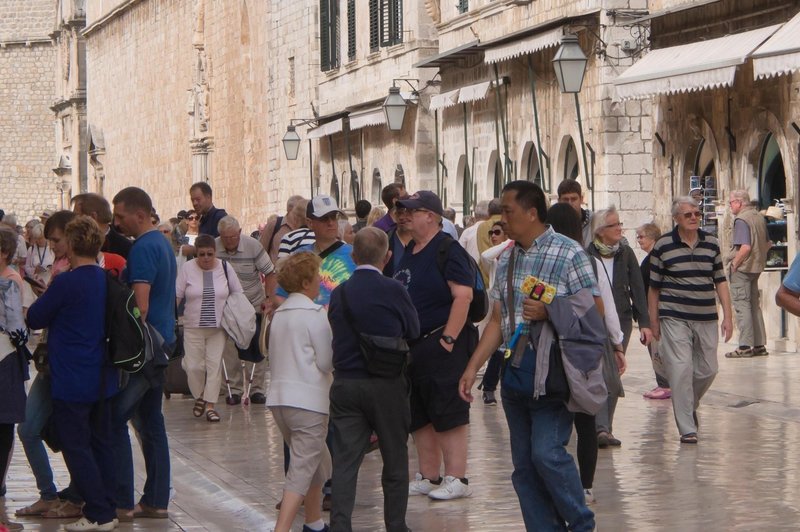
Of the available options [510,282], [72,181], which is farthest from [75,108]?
[510,282]

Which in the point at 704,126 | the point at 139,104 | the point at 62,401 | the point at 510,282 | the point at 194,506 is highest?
the point at 139,104

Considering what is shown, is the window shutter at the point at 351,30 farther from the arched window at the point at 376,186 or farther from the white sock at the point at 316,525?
the white sock at the point at 316,525

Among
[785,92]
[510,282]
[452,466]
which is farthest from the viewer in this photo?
[785,92]

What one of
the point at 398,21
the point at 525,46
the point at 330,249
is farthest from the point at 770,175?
the point at 398,21

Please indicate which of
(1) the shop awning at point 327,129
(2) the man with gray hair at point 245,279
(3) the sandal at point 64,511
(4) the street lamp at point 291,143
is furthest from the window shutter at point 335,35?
(3) the sandal at point 64,511

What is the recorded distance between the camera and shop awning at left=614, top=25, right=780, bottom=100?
17.6 meters

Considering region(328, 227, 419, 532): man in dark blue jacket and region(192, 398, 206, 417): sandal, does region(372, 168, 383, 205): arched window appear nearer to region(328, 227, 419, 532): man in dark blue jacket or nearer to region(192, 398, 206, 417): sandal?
region(192, 398, 206, 417): sandal

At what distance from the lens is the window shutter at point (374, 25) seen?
3216 cm

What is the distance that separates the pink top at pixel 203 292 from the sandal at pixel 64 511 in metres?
4.77

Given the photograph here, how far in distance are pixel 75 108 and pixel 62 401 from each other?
63780 millimetres

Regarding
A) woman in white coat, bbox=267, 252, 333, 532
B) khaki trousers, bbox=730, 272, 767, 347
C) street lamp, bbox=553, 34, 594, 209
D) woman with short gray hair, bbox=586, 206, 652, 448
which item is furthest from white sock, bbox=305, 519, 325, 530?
street lamp, bbox=553, 34, 594, 209

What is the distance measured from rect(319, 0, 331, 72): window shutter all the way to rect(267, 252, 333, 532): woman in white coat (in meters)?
27.6

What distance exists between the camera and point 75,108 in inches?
2803

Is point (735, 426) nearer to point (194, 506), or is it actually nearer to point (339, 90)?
point (194, 506)
